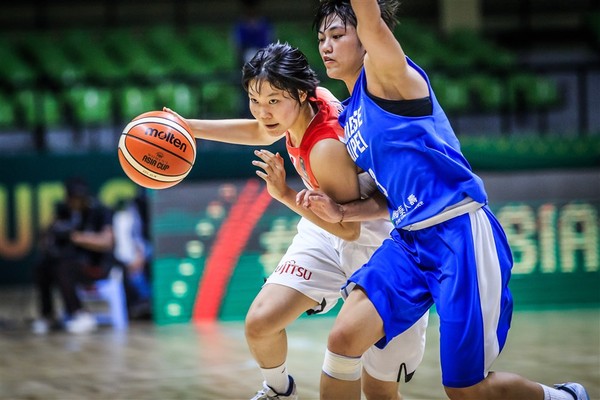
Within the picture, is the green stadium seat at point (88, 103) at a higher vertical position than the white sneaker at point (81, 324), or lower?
higher

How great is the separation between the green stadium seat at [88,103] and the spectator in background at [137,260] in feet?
7.96

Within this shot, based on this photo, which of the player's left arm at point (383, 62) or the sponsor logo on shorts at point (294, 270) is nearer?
the player's left arm at point (383, 62)

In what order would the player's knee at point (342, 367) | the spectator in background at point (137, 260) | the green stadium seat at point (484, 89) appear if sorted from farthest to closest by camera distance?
the green stadium seat at point (484, 89), the spectator in background at point (137, 260), the player's knee at point (342, 367)

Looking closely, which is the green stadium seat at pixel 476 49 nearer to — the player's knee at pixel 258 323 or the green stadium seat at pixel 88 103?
the green stadium seat at pixel 88 103

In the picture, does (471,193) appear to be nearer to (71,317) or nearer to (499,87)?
(71,317)

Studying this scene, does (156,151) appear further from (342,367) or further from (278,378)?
(342,367)

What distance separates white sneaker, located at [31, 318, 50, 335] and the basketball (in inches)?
225

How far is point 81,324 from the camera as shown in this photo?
9922mm

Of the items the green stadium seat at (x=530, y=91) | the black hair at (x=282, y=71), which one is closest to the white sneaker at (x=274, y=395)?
the black hair at (x=282, y=71)

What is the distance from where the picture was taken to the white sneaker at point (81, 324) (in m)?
9.90

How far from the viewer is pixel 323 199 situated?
4172 mm

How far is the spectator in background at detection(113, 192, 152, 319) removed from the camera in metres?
10.6

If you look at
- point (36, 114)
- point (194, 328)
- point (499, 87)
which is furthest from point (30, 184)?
point (499, 87)

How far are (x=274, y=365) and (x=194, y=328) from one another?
5.29m
